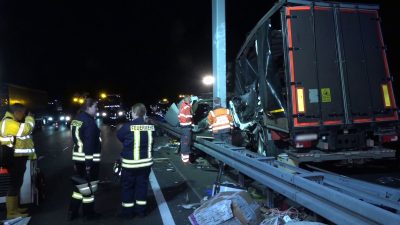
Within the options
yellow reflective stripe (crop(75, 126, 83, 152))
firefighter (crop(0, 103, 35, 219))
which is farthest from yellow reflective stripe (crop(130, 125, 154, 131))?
firefighter (crop(0, 103, 35, 219))

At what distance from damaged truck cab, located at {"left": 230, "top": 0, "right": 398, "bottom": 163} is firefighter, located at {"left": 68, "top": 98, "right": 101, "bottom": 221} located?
3.73 metres

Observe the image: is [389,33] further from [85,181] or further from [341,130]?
[85,181]

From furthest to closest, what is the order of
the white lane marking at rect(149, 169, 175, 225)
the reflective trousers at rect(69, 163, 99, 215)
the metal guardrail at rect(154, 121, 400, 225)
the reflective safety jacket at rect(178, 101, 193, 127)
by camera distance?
the reflective safety jacket at rect(178, 101, 193, 127) < the reflective trousers at rect(69, 163, 99, 215) < the white lane marking at rect(149, 169, 175, 225) < the metal guardrail at rect(154, 121, 400, 225)

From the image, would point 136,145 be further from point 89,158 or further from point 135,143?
point 89,158

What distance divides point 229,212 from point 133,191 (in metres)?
1.75

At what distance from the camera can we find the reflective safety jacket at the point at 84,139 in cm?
589

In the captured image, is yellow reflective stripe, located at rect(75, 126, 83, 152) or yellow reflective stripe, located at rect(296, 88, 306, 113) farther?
yellow reflective stripe, located at rect(296, 88, 306, 113)

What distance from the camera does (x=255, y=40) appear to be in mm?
9602

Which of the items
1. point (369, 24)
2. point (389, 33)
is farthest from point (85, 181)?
point (389, 33)

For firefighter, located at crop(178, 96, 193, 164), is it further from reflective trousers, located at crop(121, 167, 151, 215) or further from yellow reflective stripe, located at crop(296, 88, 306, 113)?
reflective trousers, located at crop(121, 167, 151, 215)

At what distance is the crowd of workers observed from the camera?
5.85m

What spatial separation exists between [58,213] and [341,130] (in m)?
5.34

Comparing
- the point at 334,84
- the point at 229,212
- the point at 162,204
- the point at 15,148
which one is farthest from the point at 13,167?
the point at 334,84

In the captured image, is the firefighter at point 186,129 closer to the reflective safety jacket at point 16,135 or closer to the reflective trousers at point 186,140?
the reflective trousers at point 186,140
